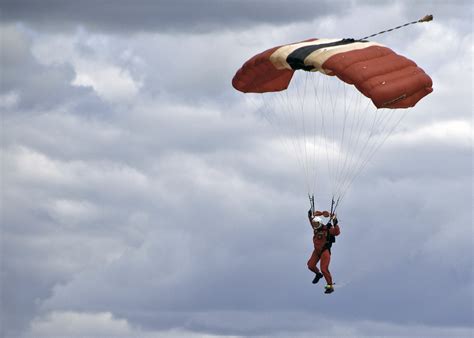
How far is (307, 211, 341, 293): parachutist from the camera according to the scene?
90.4 m

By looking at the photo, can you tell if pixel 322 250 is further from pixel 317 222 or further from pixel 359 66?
pixel 359 66

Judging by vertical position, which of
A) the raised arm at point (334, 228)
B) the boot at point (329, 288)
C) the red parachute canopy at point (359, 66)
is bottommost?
the boot at point (329, 288)

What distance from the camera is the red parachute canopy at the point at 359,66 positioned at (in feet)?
293

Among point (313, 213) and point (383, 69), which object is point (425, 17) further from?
point (313, 213)

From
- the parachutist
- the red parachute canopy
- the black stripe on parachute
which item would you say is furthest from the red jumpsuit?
the black stripe on parachute

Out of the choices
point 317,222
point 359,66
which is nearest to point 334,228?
point 317,222

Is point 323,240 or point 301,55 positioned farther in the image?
point 301,55

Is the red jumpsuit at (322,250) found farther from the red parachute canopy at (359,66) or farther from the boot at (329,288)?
the red parachute canopy at (359,66)

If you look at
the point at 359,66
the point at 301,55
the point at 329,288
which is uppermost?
the point at 301,55

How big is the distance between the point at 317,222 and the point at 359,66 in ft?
24.5

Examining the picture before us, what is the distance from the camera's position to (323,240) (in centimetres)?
9094

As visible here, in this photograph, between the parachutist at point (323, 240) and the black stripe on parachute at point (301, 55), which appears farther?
the black stripe on parachute at point (301, 55)

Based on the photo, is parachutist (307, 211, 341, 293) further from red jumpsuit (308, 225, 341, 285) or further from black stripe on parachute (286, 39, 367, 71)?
black stripe on parachute (286, 39, 367, 71)

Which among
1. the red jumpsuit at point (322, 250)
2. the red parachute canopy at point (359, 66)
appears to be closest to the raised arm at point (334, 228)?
the red jumpsuit at point (322, 250)
